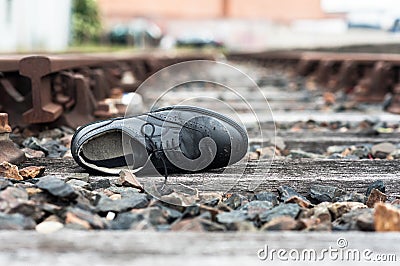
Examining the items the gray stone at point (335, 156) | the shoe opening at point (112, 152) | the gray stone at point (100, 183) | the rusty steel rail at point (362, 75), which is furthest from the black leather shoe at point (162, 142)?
the rusty steel rail at point (362, 75)

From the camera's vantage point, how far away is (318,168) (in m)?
2.30

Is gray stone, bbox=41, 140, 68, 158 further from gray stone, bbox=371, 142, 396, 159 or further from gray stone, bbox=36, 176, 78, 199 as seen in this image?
gray stone, bbox=371, 142, 396, 159

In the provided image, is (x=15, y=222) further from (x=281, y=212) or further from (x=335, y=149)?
(x=335, y=149)

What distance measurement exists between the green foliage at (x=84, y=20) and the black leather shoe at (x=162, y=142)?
14158 millimetres

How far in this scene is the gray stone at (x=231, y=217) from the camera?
1.54m

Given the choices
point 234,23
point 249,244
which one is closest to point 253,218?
point 249,244

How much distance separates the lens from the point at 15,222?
56.1 inches

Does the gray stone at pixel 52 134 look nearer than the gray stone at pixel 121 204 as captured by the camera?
No

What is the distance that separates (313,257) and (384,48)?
903 centimetres

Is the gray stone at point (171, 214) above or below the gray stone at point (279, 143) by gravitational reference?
above

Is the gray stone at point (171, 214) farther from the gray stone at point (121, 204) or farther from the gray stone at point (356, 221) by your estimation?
the gray stone at point (356, 221)

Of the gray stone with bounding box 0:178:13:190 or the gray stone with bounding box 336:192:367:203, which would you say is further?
the gray stone with bounding box 336:192:367:203
